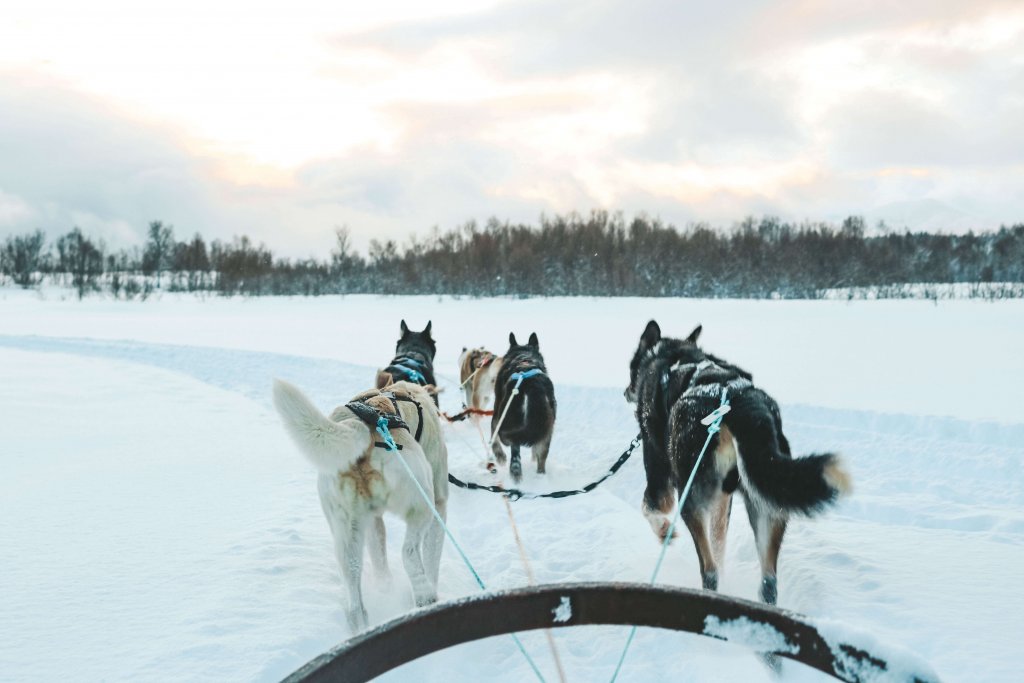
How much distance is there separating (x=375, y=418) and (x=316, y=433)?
14.6 inches

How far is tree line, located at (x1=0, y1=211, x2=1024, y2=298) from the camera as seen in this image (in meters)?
31.0

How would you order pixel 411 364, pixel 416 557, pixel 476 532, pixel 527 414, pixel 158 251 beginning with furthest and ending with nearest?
pixel 158 251, pixel 527 414, pixel 411 364, pixel 476 532, pixel 416 557

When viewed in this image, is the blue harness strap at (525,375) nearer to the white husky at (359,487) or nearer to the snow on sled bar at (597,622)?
the white husky at (359,487)

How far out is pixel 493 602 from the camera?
1.29 metres

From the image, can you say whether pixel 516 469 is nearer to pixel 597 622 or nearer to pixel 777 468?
pixel 777 468

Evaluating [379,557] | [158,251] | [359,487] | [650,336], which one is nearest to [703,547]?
[359,487]

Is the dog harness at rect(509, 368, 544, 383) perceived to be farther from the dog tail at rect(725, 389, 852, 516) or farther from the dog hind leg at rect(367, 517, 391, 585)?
the dog tail at rect(725, 389, 852, 516)

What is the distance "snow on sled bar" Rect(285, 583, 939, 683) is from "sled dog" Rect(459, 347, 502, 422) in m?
6.04

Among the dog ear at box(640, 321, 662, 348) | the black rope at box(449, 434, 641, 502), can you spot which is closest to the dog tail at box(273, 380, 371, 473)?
the black rope at box(449, 434, 641, 502)

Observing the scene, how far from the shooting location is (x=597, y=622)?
4.34 feet

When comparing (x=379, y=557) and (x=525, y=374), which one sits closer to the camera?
(x=379, y=557)

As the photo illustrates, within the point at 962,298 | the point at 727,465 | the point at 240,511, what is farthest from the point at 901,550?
A: the point at 962,298

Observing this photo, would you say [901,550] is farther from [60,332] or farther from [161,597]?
[60,332]

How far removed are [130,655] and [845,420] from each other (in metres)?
7.23
